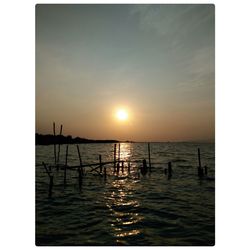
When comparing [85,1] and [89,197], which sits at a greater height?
[85,1]

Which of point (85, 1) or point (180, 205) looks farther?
point (180, 205)

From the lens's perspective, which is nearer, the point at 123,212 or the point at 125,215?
the point at 125,215

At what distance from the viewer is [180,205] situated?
43.4 ft

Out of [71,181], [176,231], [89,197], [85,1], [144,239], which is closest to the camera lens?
[85,1]

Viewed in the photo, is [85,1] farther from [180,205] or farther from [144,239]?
[180,205]

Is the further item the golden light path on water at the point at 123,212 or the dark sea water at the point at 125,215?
the golden light path on water at the point at 123,212

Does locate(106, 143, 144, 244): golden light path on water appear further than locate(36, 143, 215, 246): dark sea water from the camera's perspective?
Yes
